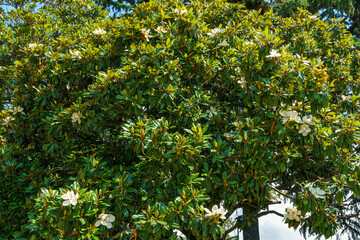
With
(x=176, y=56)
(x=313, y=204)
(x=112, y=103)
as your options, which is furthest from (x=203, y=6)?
(x=313, y=204)

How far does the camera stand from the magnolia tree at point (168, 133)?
3.48 meters

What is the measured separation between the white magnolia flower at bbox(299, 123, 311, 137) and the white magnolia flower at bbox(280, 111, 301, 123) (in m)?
0.09

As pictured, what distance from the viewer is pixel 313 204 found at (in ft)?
12.1

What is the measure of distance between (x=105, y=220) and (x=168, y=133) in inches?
43.1

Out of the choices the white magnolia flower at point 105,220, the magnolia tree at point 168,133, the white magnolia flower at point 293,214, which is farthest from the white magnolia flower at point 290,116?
the white magnolia flower at point 105,220

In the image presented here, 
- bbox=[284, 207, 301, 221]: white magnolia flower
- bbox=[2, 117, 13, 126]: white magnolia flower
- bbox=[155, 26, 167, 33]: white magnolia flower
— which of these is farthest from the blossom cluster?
bbox=[155, 26, 167, 33]: white magnolia flower

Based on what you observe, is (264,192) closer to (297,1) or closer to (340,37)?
(340,37)

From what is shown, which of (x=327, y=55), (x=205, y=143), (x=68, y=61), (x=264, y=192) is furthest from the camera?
(x=327, y=55)

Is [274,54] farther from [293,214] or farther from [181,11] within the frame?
[293,214]

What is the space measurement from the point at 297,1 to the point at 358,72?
14.7 ft

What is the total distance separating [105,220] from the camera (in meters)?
3.40

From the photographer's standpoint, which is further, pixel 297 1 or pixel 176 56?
pixel 297 1

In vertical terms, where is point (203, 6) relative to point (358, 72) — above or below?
above

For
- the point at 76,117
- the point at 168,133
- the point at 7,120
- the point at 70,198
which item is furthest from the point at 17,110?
the point at 168,133
